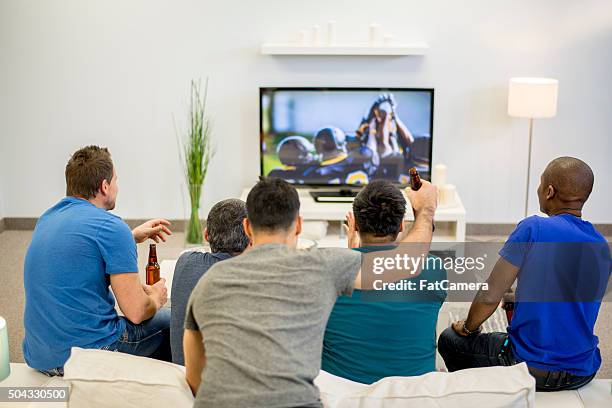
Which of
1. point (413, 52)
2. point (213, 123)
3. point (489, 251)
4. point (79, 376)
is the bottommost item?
point (489, 251)

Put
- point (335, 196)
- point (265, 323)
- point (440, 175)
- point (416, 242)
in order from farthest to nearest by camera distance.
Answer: point (335, 196) < point (440, 175) < point (416, 242) < point (265, 323)

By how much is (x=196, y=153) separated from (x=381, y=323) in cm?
347

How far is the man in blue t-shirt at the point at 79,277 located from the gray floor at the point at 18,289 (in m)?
1.28

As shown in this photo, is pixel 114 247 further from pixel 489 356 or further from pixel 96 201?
pixel 489 356

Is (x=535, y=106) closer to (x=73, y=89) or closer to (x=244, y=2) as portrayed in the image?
(x=244, y=2)

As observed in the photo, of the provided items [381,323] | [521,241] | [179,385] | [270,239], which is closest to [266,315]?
[270,239]

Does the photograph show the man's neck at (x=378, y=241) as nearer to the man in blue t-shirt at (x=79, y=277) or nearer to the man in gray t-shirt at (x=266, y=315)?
the man in gray t-shirt at (x=266, y=315)

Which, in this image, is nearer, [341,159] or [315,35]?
[315,35]

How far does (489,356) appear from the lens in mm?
3076

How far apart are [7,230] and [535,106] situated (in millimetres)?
3786

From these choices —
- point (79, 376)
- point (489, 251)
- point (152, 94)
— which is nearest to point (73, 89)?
point (152, 94)

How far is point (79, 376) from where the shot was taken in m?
2.23

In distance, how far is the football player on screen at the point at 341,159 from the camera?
592 centimetres

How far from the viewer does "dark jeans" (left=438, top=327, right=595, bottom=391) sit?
289cm
